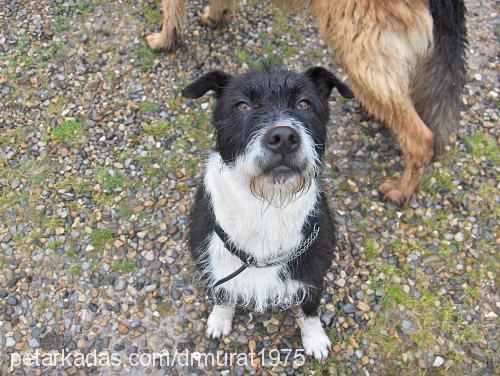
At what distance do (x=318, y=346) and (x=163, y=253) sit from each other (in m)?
1.54

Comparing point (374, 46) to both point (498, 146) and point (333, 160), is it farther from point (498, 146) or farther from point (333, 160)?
point (498, 146)

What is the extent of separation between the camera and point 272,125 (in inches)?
98.1

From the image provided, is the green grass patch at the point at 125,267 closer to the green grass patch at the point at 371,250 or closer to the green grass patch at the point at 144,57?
the green grass patch at the point at 371,250

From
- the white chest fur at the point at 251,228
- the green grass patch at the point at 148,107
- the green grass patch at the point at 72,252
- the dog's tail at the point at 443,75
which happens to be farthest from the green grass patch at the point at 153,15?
the white chest fur at the point at 251,228

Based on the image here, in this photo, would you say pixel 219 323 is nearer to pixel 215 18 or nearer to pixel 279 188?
pixel 279 188

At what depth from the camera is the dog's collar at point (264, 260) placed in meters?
2.99

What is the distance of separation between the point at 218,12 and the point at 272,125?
129 inches

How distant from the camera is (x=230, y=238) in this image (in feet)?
9.69

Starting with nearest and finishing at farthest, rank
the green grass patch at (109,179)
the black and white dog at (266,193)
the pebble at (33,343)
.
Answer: the black and white dog at (266,193)
the pebble at (33,343)
the green grass patch at (109,179)

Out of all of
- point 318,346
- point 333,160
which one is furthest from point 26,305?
point 333,160

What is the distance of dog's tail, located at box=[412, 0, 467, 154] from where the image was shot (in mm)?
3943

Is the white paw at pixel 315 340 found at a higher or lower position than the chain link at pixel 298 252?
lower

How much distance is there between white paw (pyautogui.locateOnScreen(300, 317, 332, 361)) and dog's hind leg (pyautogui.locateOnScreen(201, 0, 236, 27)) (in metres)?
3.44

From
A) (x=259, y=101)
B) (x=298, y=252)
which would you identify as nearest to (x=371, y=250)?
(x=298, y=252)
